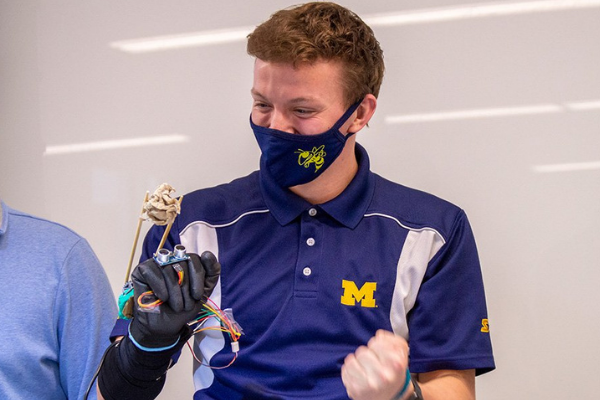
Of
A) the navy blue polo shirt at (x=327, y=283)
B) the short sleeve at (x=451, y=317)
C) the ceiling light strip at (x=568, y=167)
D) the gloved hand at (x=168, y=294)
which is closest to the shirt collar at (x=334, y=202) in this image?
the navy blue polo shirt at (x=327, y=283)

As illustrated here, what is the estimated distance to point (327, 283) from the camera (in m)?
1.76

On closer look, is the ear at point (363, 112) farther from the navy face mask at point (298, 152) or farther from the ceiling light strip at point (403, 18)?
the ceiling light strip at point (403, 18)

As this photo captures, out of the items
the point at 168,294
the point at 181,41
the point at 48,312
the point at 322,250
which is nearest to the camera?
the point at 168,294

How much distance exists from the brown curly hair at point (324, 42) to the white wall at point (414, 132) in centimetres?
36

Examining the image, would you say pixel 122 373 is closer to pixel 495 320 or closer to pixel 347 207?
pixel 347 207

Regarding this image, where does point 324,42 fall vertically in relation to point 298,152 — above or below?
above

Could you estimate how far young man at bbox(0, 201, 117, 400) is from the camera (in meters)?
1.66

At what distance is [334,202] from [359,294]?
0.22m

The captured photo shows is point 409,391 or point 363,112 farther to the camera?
point 363,112

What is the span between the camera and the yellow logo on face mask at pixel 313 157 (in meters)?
1.76

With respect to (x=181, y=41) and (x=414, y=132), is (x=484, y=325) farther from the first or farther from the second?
(x=181, y=41)

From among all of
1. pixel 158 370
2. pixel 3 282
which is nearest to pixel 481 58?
pixel 158 370

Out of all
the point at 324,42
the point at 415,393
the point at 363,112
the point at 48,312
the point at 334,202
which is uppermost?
the point at 324,42

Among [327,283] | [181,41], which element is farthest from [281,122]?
[181,41]
